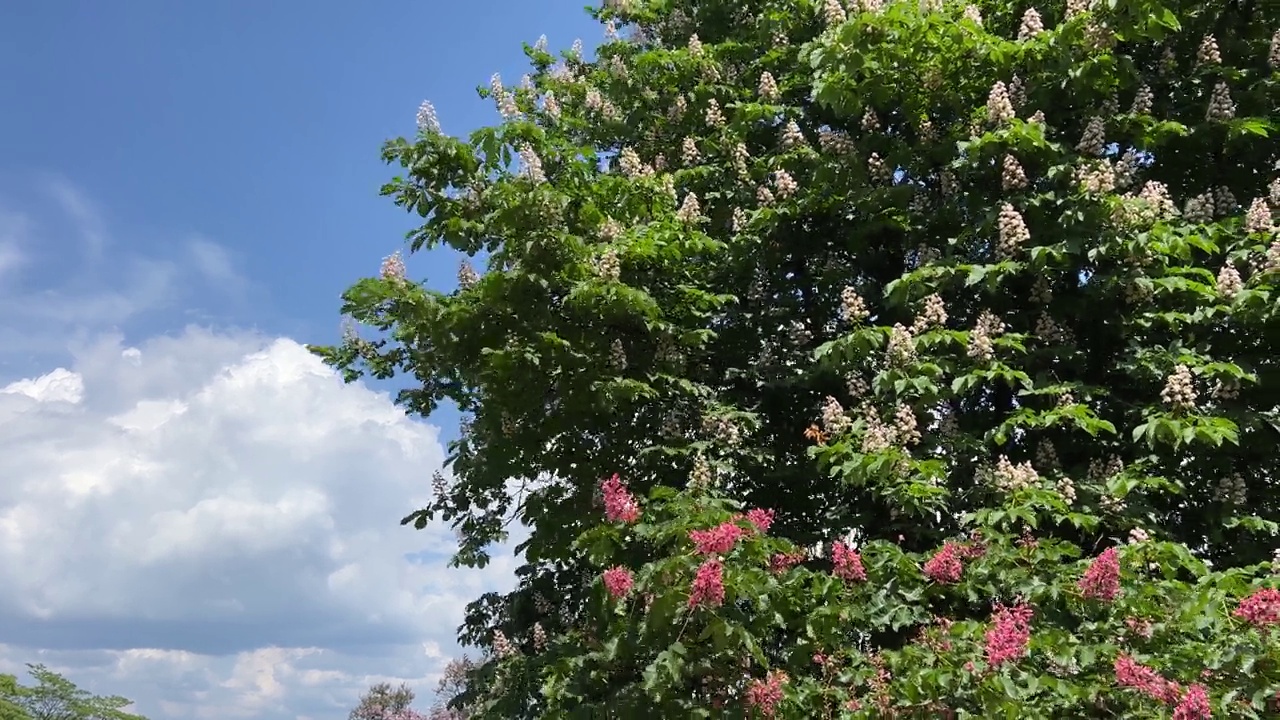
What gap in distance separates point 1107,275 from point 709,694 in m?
4.14

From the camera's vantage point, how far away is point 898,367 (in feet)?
22.6

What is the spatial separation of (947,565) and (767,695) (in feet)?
4.51

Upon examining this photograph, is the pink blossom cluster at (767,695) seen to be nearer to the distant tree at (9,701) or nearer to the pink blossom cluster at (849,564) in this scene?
the pink blossom cluster at (849,564)

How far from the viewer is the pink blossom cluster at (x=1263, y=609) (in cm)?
511

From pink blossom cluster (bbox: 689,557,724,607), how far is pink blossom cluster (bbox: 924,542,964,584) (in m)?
1.40

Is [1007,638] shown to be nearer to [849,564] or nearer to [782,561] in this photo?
[849,564]

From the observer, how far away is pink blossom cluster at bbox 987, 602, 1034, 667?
5.27m

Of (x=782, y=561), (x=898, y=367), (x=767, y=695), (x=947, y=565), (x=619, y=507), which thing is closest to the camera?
(x=767, y=695)

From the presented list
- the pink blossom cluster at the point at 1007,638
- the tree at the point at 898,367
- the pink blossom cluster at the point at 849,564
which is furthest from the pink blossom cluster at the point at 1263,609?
the pink blossom cluster at the point at 849,564

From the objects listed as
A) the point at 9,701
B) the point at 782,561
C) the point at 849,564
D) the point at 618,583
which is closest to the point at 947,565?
the point at 849,564

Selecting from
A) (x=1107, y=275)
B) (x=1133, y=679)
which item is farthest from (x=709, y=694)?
(x=1107, y=275)

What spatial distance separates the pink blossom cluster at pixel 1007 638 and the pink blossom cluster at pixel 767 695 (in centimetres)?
119

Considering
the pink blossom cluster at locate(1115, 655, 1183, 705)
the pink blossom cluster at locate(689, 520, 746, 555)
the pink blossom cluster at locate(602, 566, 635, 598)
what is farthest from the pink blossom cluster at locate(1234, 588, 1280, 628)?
the pink blossom cluster at locate(602, 566, 635, 598)

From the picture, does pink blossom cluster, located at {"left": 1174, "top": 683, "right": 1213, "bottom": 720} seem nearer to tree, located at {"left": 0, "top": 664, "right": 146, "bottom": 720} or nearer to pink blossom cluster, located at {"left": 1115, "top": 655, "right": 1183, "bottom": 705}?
pink blossom cluster, located at {"left": 1115, "top": 655, "right": 1183, "bottom": 705}
